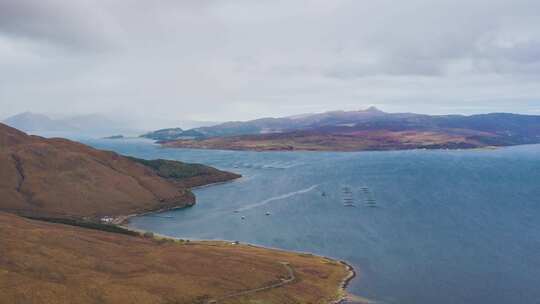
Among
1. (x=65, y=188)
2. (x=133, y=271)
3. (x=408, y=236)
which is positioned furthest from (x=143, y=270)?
(x=65, y=188)

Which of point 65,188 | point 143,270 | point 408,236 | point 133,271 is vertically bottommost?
point 408,236

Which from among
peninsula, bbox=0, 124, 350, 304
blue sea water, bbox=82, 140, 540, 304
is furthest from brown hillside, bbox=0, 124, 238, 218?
peninsula, bbox=0, 124, 350, 304

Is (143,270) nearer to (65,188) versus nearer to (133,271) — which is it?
(133,271)

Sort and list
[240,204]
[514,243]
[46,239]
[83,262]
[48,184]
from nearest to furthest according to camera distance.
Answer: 1. [83,262]
2. [46,239]
3. [514,243]
4. [48,184]
5. [240,204]

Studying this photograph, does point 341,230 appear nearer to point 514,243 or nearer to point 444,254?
point 444,254

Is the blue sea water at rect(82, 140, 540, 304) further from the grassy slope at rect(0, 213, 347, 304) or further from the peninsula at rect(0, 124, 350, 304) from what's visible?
the grassy slope at rect(0, 213, 347, 304)

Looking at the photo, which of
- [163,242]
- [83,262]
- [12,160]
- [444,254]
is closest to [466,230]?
[444,254]

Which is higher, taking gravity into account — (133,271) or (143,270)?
(133,271)
